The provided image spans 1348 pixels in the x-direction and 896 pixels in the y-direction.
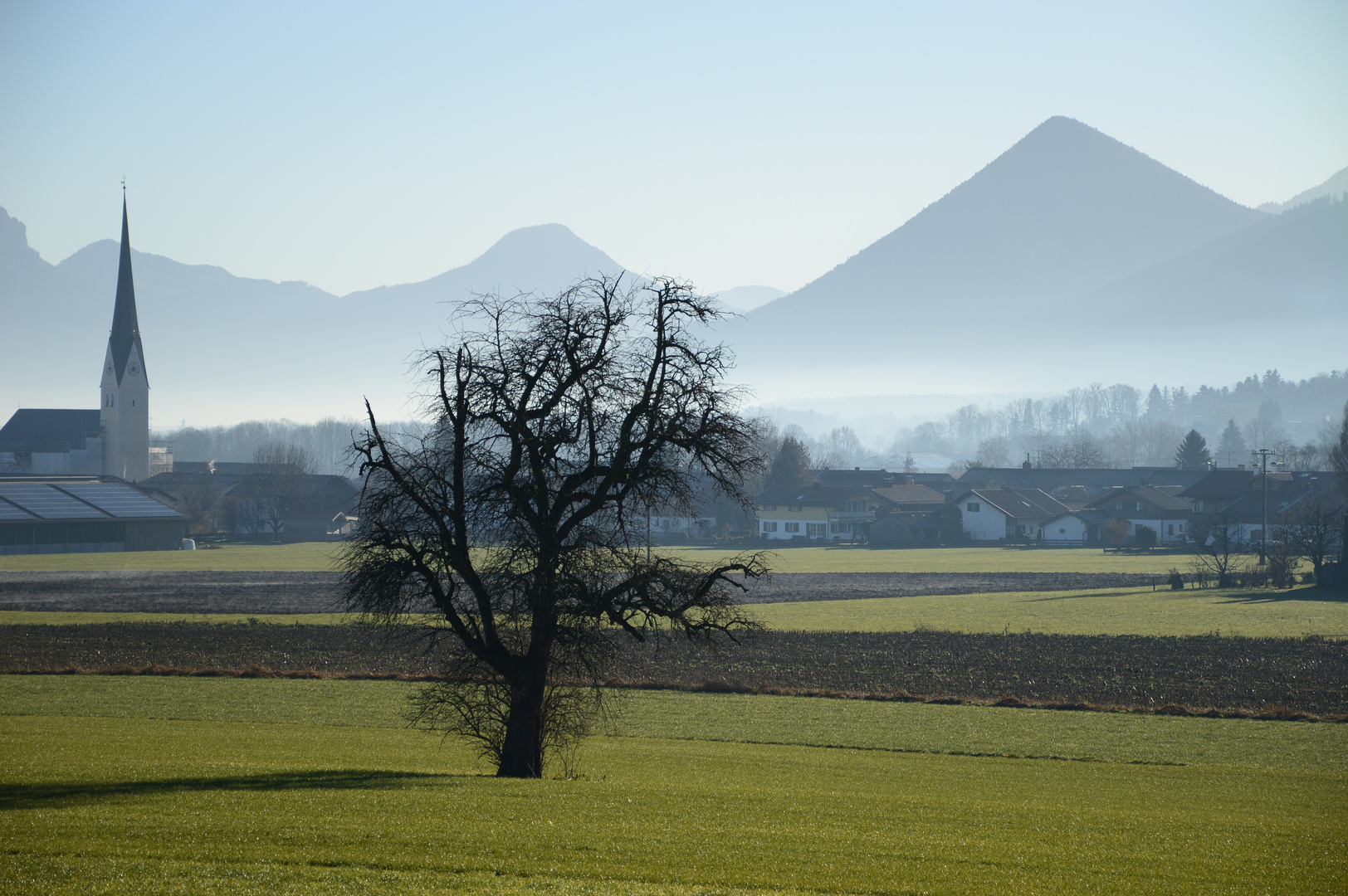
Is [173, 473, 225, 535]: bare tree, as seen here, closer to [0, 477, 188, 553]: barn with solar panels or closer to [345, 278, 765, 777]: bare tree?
[0, 477, 188, 553]: barn with solar panels

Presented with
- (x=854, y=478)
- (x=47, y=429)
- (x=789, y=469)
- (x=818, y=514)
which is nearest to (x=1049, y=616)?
(x=818, y=514)

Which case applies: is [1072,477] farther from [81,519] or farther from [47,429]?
[47,429]

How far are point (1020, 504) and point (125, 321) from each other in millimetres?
118328

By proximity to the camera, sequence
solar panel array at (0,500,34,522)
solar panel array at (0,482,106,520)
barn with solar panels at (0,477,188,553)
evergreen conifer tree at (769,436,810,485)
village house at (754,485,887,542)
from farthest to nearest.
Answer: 1. evergreen conifer tree at (769,436,810,485)
2. village house at (754,485,887,542)
3. solar panel array at (0,482,106,520)
4. barn with solar panels at (0,477,188,553)
5. solar panel array at (0,500,34,522)

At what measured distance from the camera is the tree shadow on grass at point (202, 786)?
13.8 metres

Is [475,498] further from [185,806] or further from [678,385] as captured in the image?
[185,806]

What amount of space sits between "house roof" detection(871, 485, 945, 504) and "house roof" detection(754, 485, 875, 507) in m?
2.79

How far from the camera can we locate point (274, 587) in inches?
2406

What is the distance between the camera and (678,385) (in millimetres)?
17891

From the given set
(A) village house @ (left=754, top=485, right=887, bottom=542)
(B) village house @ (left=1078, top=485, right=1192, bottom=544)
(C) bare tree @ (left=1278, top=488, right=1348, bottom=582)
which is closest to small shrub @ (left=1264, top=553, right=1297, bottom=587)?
(C) bare tree @ (left=1278, top=488, right=1348, bottom=582)

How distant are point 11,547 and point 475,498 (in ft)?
287

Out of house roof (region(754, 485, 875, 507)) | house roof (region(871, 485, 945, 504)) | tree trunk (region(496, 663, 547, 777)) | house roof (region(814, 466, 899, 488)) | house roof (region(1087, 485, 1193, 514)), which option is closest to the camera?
tree trunk (region(496, 663, 547, 777))

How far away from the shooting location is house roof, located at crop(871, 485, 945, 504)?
410ft

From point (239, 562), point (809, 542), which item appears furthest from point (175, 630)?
point (809, 542)
